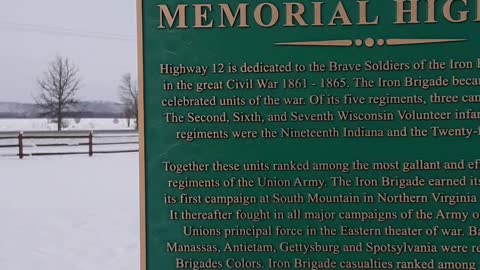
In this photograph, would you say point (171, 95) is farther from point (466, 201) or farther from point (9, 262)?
point (9, 262)

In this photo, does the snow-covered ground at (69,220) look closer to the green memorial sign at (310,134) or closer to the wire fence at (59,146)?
the green memorial sign at (310,134)

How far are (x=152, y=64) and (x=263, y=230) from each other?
1057mm

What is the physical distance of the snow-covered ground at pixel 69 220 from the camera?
641 cm

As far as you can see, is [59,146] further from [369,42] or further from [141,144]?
[369,42]

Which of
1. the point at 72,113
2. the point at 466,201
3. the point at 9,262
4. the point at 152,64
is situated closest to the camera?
the point at 466,201

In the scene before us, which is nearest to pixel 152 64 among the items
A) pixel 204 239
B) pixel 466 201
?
pixel 204 239


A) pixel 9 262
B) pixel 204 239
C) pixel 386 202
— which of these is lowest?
pixel 9 262

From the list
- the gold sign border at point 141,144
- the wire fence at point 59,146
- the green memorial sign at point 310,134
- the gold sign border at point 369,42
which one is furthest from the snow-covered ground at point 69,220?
the wire fence at point 59,146

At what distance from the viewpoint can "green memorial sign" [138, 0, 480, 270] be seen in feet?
9.49

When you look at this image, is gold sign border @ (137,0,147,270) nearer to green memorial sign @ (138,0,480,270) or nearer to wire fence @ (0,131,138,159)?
green memorial sign @ (138,0,480,270)

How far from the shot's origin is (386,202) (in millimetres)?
2920

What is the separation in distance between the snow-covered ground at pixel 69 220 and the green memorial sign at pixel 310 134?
3394mm

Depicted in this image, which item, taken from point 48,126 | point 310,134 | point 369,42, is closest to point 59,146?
point 48,126

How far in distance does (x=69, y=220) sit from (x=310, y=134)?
20.9 feet
